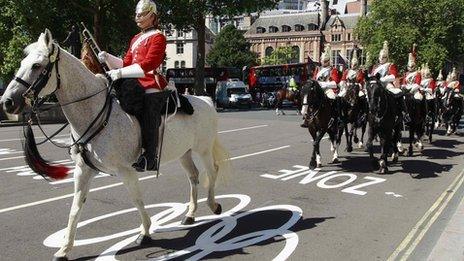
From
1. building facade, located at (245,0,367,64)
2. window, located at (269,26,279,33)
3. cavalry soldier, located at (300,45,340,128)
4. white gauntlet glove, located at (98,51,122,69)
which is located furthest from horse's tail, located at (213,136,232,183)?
window, located at (269,26,279,33)

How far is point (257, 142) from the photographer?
16.3 m

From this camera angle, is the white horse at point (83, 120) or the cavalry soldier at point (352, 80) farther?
the cavalry soldier at point (352, 80)

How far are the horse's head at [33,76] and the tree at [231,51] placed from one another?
77642 millimetres

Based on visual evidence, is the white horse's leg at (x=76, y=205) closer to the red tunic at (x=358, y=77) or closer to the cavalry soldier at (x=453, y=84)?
the red tunic at (x=358, y=77)

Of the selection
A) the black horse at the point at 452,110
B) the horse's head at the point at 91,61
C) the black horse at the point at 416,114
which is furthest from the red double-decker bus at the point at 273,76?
the horse's head at the point at 91,61

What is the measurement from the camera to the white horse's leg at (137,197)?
5379 mm

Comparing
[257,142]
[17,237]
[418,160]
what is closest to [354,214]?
[17,237]

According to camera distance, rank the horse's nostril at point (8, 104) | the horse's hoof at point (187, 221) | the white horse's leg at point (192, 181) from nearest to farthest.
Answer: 1. the horse's nostril at point (8, 104)
2. the horse's hoof at point (187, 221)
3. the white horse's leg at point (192, 181)

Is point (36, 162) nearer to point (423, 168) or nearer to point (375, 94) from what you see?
point (375, 94)

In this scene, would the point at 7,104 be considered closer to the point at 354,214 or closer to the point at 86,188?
the point at 86,188

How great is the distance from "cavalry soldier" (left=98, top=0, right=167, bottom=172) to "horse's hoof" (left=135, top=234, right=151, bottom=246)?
2.80 feet

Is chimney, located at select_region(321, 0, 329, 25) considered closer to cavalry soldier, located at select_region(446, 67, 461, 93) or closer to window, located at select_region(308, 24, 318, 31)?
window, located at select_region(308, 24, 318, 31)

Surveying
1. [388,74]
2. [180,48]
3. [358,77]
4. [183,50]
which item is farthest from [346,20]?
[388,74]

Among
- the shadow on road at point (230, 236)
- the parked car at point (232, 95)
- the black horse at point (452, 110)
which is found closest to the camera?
the shadow on road at point (230, 236)
